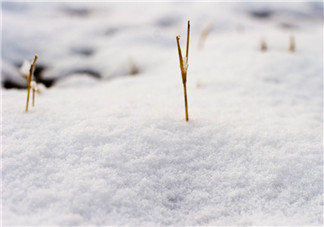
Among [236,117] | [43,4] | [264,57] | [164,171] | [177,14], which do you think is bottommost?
[164,171]

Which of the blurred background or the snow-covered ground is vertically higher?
the blurred background

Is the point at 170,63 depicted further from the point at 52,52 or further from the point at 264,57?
the point at 52,52

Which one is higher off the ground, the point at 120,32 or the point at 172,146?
the point at 120,32

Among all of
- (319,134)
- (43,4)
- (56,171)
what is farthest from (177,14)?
(56,171)

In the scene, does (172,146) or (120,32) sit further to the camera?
(120,32)

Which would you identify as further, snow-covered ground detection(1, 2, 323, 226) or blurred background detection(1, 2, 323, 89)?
blurred background detection(1, 2, 323, 89)

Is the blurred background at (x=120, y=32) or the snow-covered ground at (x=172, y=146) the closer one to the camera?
the snow-covered ground at (x=172, y=146)

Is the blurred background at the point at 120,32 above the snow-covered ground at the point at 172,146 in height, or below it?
above

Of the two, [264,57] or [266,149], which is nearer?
[266,149]
